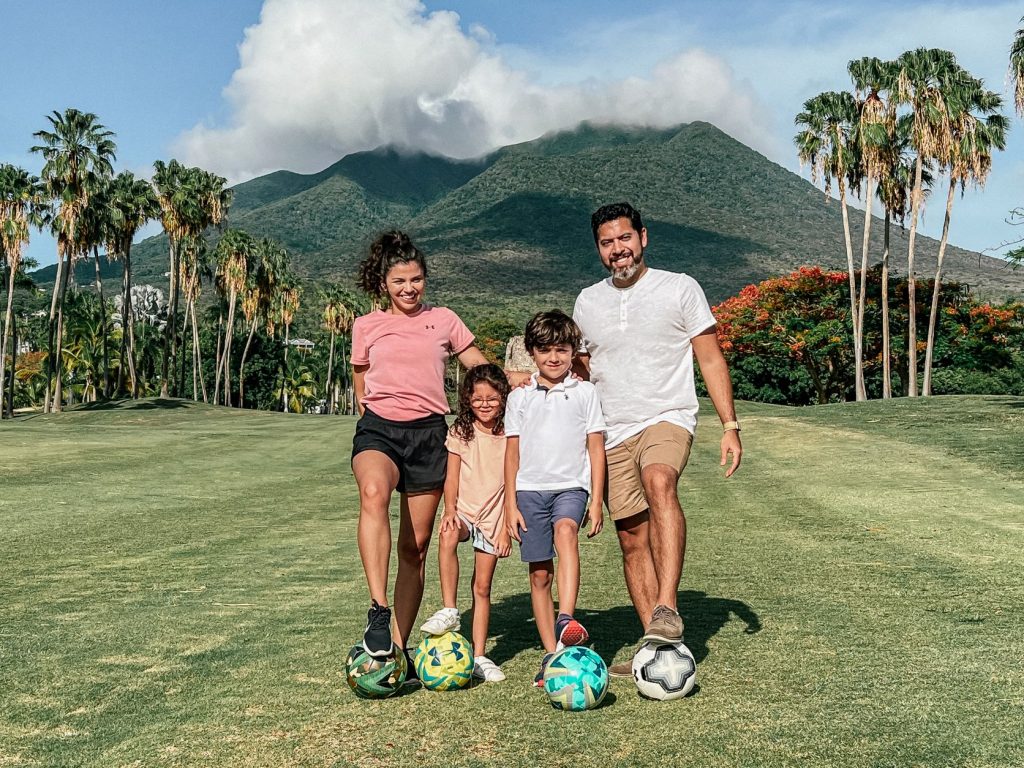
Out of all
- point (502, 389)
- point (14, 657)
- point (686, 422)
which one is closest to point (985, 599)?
point (686, 422)

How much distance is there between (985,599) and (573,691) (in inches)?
166

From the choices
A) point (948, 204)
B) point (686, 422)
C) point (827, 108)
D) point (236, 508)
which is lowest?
point (236, 508)

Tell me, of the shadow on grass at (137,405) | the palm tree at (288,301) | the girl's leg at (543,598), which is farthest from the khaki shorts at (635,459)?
the palm tree at (288,301)

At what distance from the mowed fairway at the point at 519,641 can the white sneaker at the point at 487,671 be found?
11 centimetres

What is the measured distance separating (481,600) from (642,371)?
1605 mm

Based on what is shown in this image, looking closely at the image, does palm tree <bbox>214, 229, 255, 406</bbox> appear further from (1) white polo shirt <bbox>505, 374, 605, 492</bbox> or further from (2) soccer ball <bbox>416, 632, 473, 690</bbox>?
(2) soccer ball <bbox>416, 632, 473, 690</bbox>

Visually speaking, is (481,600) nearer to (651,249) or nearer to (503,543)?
(503,543)

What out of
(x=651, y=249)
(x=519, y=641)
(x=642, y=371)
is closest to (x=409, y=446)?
(x=642, y=371)

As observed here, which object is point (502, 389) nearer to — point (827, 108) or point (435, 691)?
point (435, 691)

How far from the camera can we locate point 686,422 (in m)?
5.62

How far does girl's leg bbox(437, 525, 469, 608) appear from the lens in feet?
18.9

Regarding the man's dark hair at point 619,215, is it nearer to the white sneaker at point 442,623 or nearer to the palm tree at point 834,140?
the white sneaker at point 442,623

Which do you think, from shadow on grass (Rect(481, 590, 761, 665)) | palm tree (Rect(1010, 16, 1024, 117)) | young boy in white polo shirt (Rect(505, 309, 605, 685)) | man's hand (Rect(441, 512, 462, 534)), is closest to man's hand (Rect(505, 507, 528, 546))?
young boy in white polo shirt (Rect(505, 309, 605, 685))

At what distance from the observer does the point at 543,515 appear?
17.9 ft
